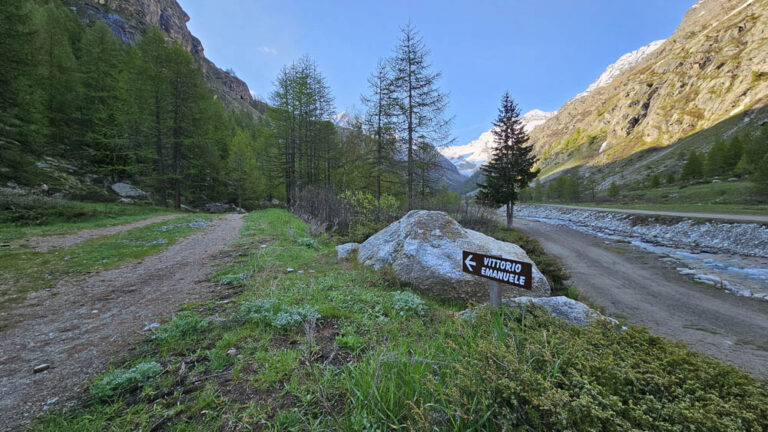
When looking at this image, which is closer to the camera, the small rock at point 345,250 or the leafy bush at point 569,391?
the leafy bush at point 569,391

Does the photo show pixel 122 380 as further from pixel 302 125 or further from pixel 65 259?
pixel 302 125

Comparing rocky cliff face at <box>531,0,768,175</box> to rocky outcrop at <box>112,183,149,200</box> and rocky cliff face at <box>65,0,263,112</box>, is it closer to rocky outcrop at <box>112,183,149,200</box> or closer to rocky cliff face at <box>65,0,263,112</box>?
rocky outcrop at <box>112,183,149,200</box>

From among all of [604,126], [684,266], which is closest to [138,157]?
[684,266]

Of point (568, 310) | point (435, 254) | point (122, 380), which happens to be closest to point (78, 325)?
point (122, 380)

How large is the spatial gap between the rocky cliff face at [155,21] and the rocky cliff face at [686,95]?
465 feet

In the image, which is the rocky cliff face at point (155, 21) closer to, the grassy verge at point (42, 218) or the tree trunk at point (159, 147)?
the tree trunk at point (159, 147)

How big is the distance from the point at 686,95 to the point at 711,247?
143517 mm

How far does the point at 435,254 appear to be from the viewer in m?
6.04

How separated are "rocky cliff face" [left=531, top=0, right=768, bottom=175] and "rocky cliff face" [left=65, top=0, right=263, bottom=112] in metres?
142

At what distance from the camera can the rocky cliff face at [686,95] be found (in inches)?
3361

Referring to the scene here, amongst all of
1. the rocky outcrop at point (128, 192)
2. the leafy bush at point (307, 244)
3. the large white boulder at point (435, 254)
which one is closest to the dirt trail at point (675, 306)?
the large white boulder at point (435, 254)

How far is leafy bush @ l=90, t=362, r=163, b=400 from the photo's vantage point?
2318mm

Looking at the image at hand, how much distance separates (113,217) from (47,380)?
16.1 m

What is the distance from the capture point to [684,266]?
10.6m
